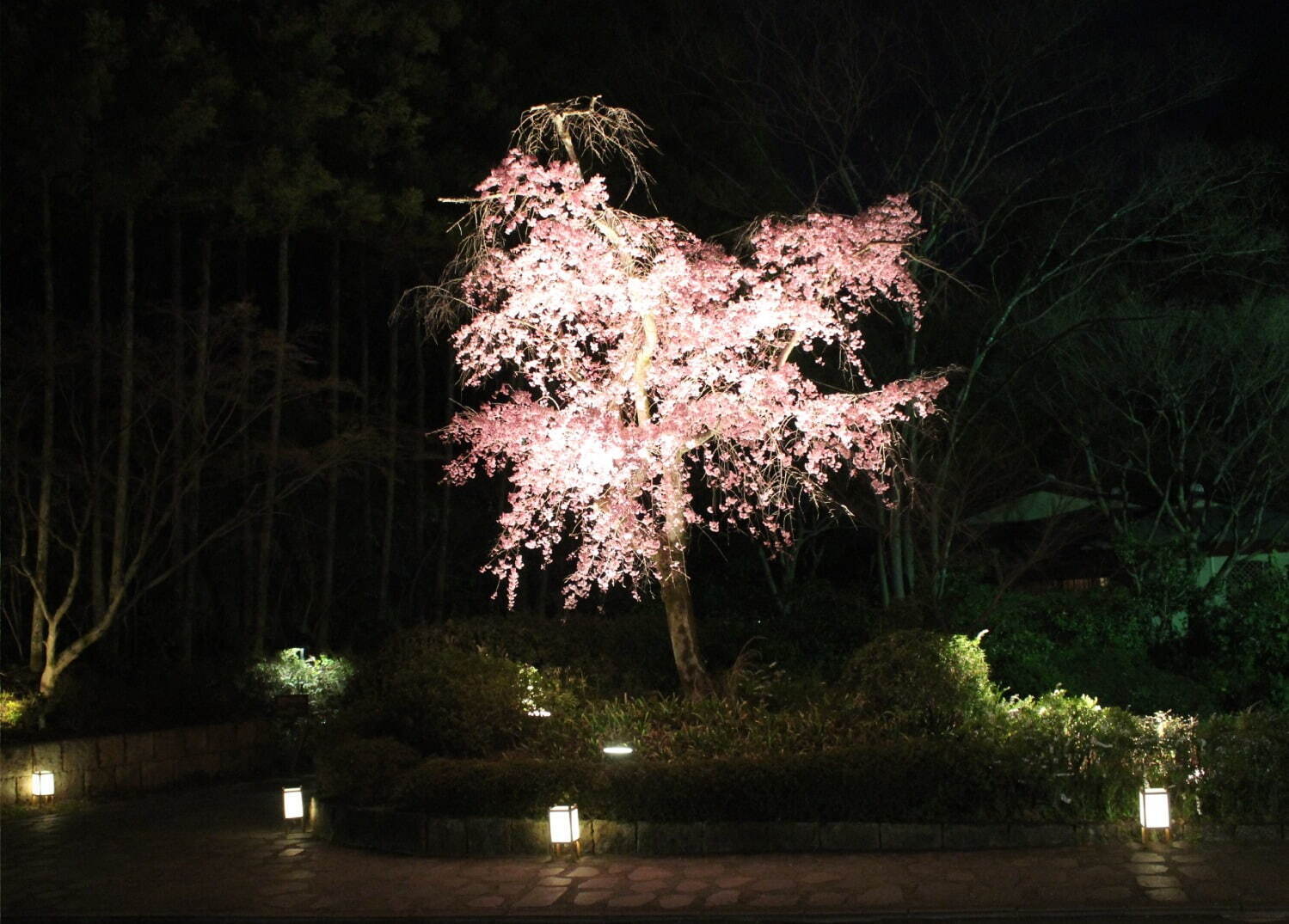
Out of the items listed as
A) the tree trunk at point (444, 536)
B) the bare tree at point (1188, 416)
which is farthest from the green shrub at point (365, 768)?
the bare tree at point (1188, 416)

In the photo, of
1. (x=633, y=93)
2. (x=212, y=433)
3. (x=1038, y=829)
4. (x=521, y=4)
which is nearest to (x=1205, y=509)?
(x=633, y=93)

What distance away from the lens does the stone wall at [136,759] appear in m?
12.8

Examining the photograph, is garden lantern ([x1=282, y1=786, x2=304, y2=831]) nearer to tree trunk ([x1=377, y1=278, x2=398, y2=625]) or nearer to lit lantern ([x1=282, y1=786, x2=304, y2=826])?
lit lantern ([x1=282, y1=786, x2=304, y2=826])

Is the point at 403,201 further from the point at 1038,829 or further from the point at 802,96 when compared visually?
the point at 1038,829

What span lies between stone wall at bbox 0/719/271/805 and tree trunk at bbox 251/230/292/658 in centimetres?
155

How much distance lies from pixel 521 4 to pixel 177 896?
48.4 feet

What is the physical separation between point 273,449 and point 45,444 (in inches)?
118

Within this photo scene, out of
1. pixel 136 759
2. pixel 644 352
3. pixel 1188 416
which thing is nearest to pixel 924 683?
pixel 644 352

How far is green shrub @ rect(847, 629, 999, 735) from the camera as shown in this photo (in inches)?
397

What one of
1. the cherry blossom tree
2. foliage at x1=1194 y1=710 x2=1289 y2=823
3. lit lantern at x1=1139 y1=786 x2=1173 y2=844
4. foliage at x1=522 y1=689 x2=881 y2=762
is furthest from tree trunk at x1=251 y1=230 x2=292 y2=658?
foliage at x1=1194 y1=710 x2=1289 y2=823

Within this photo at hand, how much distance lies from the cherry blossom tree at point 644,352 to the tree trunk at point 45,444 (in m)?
5.91

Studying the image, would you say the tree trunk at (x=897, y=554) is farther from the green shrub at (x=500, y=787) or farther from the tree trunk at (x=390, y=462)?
the green shrub at (x=500, y=787)

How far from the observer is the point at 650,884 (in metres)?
7.96

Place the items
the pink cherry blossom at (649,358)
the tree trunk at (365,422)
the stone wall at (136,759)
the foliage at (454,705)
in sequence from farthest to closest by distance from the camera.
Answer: the tree trunk at (365,422) < the stone wall at (136,759) < the pink cherry blossom at (649,358) < the foliage at (454,705)
